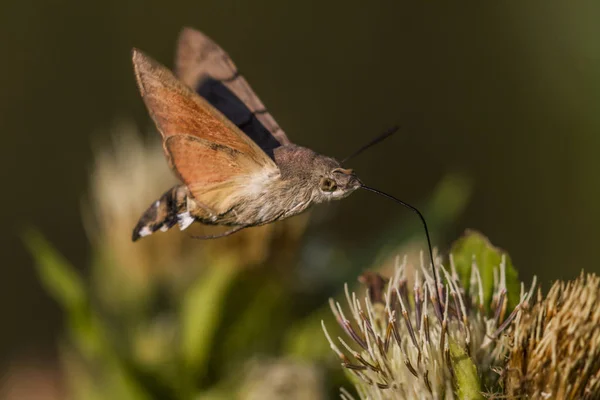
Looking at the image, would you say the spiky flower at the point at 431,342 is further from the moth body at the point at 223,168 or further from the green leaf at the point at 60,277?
the green leaf at the point at 60,277

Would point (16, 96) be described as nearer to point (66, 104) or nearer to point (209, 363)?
point (66, 104)

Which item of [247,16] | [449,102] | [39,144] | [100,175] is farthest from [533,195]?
[39,144]

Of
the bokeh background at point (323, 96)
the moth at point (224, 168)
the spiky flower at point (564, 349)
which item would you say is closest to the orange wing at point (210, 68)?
the moth at point (224, 168)

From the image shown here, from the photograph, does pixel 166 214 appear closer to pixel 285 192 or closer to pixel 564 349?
pixel 285 192

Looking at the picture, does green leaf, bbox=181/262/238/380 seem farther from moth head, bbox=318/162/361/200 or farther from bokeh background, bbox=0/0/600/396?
bokeh background, bbox=0/0/600/396

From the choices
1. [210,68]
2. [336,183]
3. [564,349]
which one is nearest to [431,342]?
[564,349]
